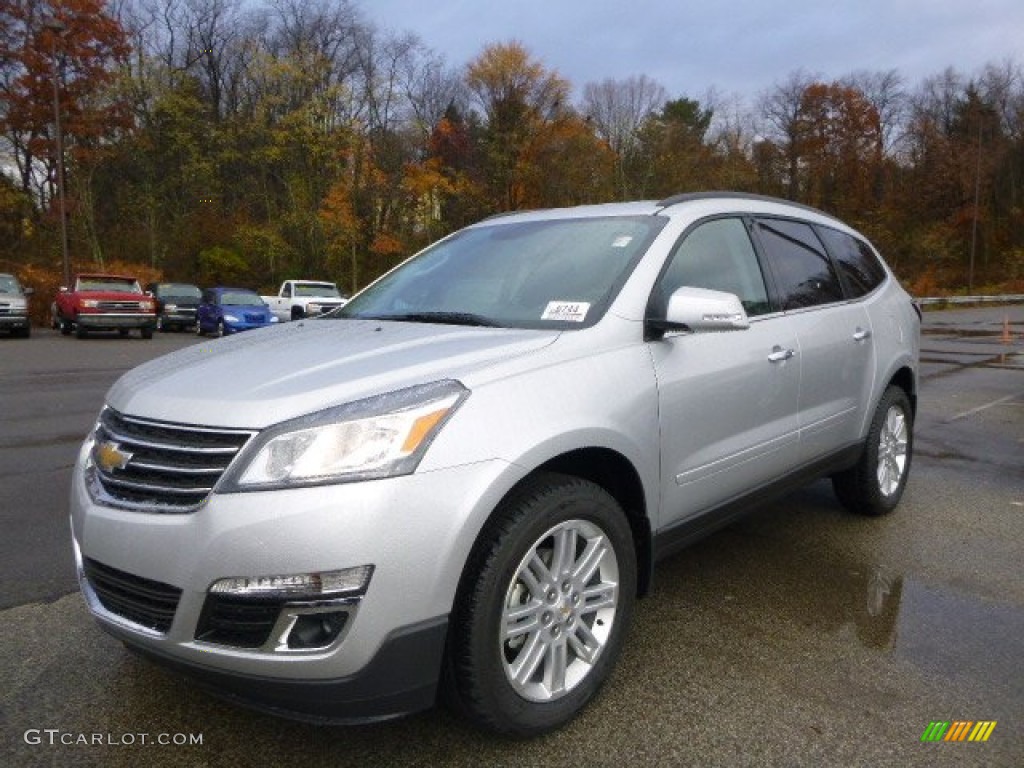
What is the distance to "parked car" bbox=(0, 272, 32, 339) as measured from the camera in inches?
807

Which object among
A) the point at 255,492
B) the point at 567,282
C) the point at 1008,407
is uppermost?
the point at 567,282

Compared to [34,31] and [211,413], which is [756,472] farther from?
[34,31]

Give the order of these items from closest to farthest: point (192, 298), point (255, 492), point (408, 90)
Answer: point (255, 492), point (192, 298), point (408, 90)

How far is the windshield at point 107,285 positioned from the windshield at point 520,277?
20.1 meters

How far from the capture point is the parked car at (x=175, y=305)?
2539 centimetres

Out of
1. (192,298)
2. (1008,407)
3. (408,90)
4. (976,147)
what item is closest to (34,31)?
(192,298)

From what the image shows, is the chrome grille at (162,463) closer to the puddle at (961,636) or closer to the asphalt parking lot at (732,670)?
the asphalt parking lot at (732,670)

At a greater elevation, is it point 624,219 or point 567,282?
point 624,219

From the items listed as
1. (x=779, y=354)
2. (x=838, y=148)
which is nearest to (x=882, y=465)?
(x=779, y=354)

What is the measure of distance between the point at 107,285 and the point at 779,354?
2180 centimetres

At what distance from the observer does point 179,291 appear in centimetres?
2595

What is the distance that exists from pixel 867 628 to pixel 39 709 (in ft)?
10.2

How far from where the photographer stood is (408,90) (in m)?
48.3

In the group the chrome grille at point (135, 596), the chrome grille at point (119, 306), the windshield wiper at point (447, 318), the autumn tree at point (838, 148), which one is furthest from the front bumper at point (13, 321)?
the autumn tree at point (838, 148)
